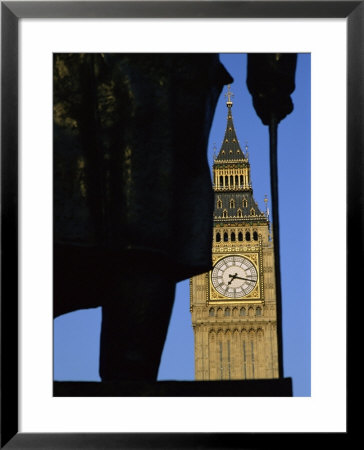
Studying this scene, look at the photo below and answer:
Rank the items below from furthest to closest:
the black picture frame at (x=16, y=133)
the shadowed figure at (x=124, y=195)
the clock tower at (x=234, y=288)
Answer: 1. the clock tower at (x=234, y=288)
2. the shadowed figure at (x=124, y=195)
3. the black picture frame at (x=16, y=133)

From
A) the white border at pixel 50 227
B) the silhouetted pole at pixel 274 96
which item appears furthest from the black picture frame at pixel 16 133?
the silhouetted pole at pixel 274 96

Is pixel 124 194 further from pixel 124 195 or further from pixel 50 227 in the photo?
pixel 50 227

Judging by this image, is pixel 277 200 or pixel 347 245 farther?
pixel 277 200

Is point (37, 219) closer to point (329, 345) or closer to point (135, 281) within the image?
point (135, 281)

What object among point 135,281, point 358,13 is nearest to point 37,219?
point 135,281

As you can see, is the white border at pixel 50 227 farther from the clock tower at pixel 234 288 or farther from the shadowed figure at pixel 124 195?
the clock tower at pixel 234 288

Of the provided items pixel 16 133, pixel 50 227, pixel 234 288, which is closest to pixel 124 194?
pixel 50 227
